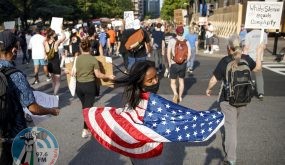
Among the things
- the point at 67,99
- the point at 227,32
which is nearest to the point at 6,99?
the point at 67,99

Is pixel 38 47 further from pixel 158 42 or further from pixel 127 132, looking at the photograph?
pixel 127 132

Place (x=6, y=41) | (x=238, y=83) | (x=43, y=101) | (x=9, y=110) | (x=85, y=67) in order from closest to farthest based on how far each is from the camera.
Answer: (x=9, y=110), (x=6, y=41), (x=43, y=101), (x=238, y=83), (x=85, y=67)

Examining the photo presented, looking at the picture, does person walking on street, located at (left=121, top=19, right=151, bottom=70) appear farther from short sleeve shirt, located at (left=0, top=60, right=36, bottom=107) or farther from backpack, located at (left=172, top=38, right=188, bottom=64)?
short sleeve shirt, located at (left=0, top=60, right=36, bottom=107)

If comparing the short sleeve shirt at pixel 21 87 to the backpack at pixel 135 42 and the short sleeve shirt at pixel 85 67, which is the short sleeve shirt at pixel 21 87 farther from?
the backpack at pixel 135 42

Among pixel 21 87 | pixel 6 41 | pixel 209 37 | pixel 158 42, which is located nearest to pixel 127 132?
pixel 21 87

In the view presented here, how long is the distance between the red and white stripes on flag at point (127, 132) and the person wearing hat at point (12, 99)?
57 centimetres

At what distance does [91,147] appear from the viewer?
6.18 metres

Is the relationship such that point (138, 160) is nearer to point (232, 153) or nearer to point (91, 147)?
point (232, 153)

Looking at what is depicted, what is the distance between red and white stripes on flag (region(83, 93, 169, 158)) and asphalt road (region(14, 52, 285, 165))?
0.59 feet

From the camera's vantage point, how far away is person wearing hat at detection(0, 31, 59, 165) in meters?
3.19

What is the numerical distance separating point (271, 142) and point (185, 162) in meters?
1.74

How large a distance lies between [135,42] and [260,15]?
564 cm

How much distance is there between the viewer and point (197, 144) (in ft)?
20.6

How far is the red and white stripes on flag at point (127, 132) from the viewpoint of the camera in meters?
3.36
